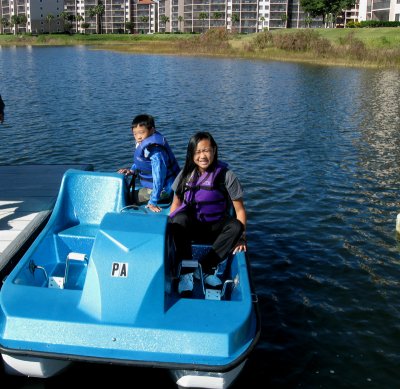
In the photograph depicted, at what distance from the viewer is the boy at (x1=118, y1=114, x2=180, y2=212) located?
24.3 ft

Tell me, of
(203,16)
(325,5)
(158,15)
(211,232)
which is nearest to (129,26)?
(158,15)

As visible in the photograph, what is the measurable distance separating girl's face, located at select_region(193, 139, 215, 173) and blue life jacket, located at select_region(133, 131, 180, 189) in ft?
5.05

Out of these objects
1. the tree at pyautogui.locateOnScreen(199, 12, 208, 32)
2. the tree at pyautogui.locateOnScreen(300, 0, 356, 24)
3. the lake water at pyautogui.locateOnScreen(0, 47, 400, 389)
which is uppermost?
the tree at pyautogui.locateOnScreen(199, 12, 208, 32)

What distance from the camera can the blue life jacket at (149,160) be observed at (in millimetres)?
7492

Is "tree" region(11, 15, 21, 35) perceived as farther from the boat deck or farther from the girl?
the girl

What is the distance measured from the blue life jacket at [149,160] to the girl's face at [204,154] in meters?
1.54

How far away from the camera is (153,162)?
7445mm

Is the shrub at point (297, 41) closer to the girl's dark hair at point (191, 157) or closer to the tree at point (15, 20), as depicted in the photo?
the girl's dark hair at point (191, 157)

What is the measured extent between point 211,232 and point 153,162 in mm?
1656

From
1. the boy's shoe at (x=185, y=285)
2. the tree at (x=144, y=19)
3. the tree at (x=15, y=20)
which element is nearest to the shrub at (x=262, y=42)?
the boy's shoe at (x=185, y=285)

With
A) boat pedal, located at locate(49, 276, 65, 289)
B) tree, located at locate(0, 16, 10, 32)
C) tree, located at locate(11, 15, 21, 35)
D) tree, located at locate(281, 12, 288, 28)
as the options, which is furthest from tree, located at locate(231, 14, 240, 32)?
boat pedal, located at locate(49, 276, 65, 289)

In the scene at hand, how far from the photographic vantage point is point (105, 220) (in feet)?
16.6

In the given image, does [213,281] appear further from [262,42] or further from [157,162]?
[262,42]

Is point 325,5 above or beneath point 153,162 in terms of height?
above
